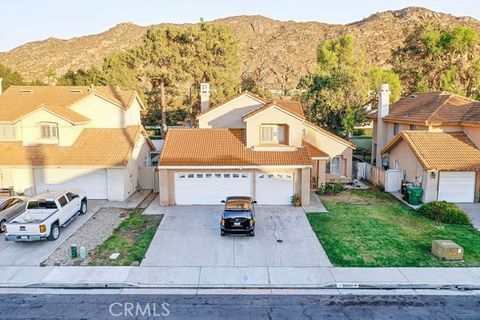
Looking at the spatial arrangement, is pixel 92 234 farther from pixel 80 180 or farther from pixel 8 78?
pixel 8 78

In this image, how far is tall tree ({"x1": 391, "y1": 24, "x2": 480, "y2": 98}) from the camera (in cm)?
4916

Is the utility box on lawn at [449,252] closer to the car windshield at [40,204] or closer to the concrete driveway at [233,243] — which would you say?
the concrete driveway at [233,243]

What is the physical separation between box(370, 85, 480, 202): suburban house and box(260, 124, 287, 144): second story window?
7.59 meters

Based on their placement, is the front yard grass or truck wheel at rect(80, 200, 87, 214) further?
truck wheel at rect(80, 200, 87, 214)

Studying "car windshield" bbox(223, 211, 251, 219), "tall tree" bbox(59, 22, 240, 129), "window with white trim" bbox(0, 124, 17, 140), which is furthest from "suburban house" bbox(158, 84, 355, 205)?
"tall tree" bbox(59, 22, 240, 129)

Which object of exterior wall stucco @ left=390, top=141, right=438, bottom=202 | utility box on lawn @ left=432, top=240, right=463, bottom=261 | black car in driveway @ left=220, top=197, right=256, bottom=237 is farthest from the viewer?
exterior wall stucco @ left=390, top=141, right=438, bottom=202

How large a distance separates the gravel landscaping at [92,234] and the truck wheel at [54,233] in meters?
0.57

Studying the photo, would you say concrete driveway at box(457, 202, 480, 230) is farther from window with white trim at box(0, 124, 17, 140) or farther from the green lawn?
window with white trim at box(0, 124, 17, 140)

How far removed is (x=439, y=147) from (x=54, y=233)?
21.1m

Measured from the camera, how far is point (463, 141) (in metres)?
24.1

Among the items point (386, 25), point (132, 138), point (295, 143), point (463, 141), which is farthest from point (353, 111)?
point (386, 25)

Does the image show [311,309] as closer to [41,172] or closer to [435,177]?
[435,177]

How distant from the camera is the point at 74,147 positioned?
80.1 ft

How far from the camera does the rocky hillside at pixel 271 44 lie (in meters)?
105
